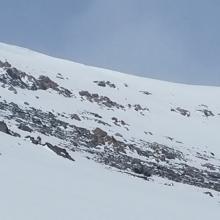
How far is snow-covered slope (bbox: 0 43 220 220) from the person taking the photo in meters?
13.6

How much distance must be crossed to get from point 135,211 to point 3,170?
12.4ft

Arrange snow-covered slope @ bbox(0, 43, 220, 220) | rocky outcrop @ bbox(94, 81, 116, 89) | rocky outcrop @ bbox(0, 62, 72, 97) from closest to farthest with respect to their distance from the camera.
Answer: snow-covered slope @ bbox(0, 43, 220, 220) → rocky outcrop @ bbox(0, 62, 72, 97) → rocky outcrop @ bbox(94, 81, 116, 89)

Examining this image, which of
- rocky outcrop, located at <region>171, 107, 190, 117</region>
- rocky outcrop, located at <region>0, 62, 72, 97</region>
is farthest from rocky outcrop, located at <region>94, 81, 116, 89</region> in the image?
rocky outcrop, located at <region>0, 62, 72, 97</region>

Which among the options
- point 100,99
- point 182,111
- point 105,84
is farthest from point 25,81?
point 182,111

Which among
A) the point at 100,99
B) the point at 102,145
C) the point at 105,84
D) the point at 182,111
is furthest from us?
the point at 105,84

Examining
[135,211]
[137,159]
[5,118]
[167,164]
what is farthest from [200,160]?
[135,211]

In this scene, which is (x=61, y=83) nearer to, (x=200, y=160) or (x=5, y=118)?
(x=200, y=160)

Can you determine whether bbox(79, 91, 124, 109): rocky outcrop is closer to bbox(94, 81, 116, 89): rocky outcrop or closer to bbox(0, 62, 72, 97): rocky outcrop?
bbox(0, 62, 72, 97): rocky outcrop

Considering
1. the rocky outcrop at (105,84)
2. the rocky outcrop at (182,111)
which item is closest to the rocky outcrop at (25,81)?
the rocky outcrop at (105,84)

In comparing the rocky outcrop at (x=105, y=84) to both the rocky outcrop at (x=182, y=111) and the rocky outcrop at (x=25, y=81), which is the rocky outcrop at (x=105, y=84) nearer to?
the rocky outcrop at (x=182, y=111)

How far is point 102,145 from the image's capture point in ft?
130

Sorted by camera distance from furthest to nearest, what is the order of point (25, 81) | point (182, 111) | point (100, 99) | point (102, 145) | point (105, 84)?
point (105, 84) → point (182, 111) → point (100, 99) → point (25, 81) → point (102, 145)

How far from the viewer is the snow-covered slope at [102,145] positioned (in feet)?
44.6

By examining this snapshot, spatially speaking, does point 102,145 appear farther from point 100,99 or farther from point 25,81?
point 100,99
